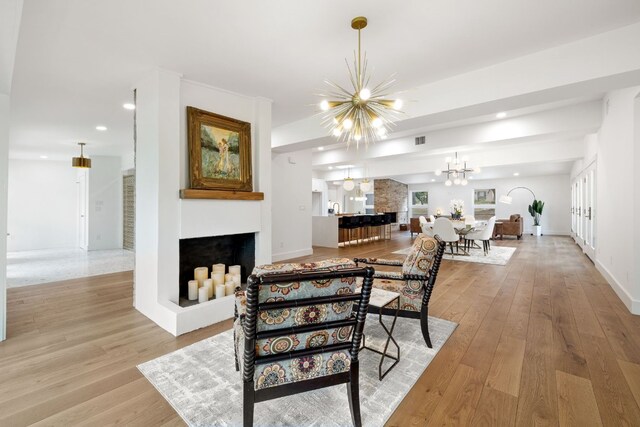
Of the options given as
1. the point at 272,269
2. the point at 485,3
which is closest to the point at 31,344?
the point at 272,269

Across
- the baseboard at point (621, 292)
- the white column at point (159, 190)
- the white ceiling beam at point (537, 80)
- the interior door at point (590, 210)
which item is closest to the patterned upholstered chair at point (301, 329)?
the white column at point (159, 190)

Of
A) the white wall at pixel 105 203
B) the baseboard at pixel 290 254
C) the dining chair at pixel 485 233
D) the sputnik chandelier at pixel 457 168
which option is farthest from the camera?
the sputnik chandelier at pixel 457 168

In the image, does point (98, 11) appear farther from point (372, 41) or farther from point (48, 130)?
point (48, 130)

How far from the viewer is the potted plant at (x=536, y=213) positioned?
11.6 metres

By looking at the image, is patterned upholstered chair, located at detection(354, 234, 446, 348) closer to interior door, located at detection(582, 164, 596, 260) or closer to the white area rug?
the white area rug

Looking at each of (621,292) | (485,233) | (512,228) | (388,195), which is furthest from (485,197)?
(621,292)

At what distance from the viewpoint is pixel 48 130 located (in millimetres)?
5496

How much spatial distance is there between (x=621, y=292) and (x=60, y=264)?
376 inches

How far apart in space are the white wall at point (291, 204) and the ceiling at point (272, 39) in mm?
2708

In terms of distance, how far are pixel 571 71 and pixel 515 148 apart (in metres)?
6.02

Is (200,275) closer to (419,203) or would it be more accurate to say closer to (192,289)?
(192,289)

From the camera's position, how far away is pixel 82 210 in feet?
27.3

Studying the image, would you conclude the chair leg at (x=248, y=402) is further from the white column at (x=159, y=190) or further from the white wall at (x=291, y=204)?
the white wall at (x=291, y=204)

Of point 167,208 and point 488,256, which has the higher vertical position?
point 167,208
